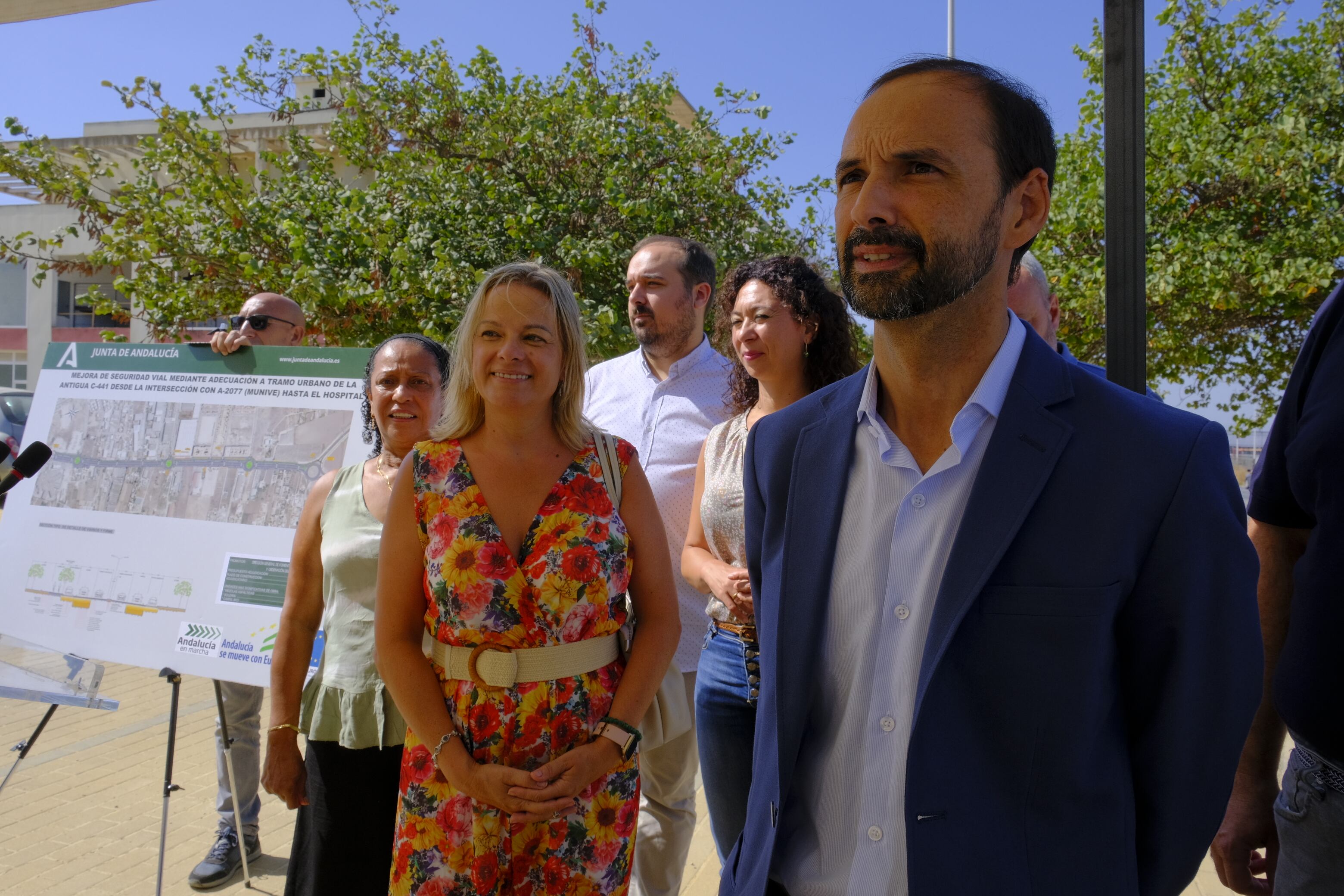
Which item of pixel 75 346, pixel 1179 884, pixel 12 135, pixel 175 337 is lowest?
pixel 1179 884

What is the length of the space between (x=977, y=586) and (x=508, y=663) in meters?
1.31

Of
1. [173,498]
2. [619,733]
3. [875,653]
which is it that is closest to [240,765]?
[173,498]

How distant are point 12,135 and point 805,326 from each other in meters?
8.63

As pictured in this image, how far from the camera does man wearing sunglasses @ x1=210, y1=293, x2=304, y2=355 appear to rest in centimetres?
405

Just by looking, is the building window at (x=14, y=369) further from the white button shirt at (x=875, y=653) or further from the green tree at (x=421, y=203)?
the white button shirt at (x=875, y=653)

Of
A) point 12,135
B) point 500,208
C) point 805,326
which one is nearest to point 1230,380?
point 500,208

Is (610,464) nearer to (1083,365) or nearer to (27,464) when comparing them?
(1083,365)

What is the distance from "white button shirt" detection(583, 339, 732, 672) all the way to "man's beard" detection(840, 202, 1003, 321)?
1.83m

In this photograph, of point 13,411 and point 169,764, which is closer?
point 169,764

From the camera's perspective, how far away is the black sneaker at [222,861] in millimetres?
3693

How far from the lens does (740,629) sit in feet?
8.64

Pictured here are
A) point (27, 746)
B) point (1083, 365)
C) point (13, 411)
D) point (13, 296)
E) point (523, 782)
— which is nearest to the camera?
point (1083, 365)

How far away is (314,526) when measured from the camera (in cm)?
291

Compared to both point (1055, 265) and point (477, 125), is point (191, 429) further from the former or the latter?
point (1055, 265)
